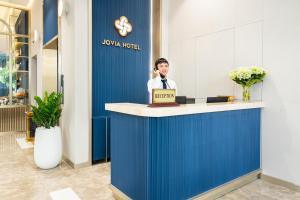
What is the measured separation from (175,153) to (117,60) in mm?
2703

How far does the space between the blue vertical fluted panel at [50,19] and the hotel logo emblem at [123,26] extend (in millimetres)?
1495

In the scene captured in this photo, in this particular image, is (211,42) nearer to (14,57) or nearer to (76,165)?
(76,165)

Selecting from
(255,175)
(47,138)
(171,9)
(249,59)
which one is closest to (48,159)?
(47,138)

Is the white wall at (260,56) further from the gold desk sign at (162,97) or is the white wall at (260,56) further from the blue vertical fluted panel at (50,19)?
the blue vertical fluted panel at (50,19)

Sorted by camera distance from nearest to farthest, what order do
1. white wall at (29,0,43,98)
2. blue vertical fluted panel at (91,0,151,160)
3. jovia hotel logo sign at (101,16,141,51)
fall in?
blue vertical fluted panel at (91,0,151,160), jovia hotel logo sign at (101,16,141,51), white wall at (29,0,43,98)

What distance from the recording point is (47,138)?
3652 millimetres

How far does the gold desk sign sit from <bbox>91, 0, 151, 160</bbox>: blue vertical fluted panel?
2.16 meters

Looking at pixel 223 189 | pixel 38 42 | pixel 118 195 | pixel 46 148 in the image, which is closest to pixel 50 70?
pixel 38 42

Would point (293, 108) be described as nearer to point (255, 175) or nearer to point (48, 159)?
point (255, 175)

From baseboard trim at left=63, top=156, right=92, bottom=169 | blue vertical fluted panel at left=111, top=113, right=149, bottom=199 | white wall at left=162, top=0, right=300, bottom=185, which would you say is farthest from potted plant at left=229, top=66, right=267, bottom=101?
baseboard trim at left=63, top=156, right=92, bottom=169

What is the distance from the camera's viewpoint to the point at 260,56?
3.40 metres

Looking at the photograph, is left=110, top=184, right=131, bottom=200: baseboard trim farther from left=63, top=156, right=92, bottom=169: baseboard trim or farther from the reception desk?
left=63, top=156, right=92, bottom=169: baseboard trim

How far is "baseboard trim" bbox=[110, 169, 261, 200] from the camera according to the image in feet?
8.20

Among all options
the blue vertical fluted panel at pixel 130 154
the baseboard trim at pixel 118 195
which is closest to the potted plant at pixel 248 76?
the blue vertical fluted panel at pixel 130 154
